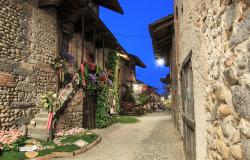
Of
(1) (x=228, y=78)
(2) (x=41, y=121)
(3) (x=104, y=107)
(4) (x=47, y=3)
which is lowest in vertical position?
(2) (x=41, y=121)

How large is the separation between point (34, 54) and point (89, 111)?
457cm

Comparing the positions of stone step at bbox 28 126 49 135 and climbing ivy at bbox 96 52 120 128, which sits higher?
climbing ivy at bbox 96 52 120 128

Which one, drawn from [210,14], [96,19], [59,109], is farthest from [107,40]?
[210,14]

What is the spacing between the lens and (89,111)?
563 inches

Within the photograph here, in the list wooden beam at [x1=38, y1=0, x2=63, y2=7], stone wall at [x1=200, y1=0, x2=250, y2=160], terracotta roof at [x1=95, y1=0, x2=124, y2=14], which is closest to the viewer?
stone wall at [x1=200, y1=0, x2=250, y2=160]

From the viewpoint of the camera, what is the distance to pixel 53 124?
32.9 feet

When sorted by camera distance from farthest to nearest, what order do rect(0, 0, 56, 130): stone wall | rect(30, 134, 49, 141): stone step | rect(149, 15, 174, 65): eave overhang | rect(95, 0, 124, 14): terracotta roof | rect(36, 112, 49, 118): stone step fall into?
rect(95, 0, 124, 14): terracotta roof, rect(149, 15, 174, 65): eave overhang, rect(36, 112, 49, 118): stone step, rect(30, 134, 49, 141): stone step, rect(0, 0, 56, 130): stone wall

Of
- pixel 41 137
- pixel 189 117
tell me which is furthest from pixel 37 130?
pixel 189 117

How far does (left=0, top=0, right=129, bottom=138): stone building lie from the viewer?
9.48 meters

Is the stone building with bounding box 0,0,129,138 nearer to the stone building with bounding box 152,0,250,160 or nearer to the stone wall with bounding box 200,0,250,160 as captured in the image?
the stone building with bounding box 152,0,250,160

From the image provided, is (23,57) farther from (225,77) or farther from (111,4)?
(111,4)

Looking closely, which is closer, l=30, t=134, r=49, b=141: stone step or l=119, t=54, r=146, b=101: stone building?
l=30, t=134, r=49, b=141: stone step

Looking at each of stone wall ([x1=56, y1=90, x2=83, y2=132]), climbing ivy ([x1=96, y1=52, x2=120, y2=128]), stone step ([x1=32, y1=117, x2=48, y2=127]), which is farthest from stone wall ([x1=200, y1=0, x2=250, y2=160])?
climbing ivy ([x1=96, y1=52, x2=120, y2=128])

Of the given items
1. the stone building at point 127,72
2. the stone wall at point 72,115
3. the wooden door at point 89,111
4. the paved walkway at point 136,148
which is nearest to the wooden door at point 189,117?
the paved walkway at point 136,148
